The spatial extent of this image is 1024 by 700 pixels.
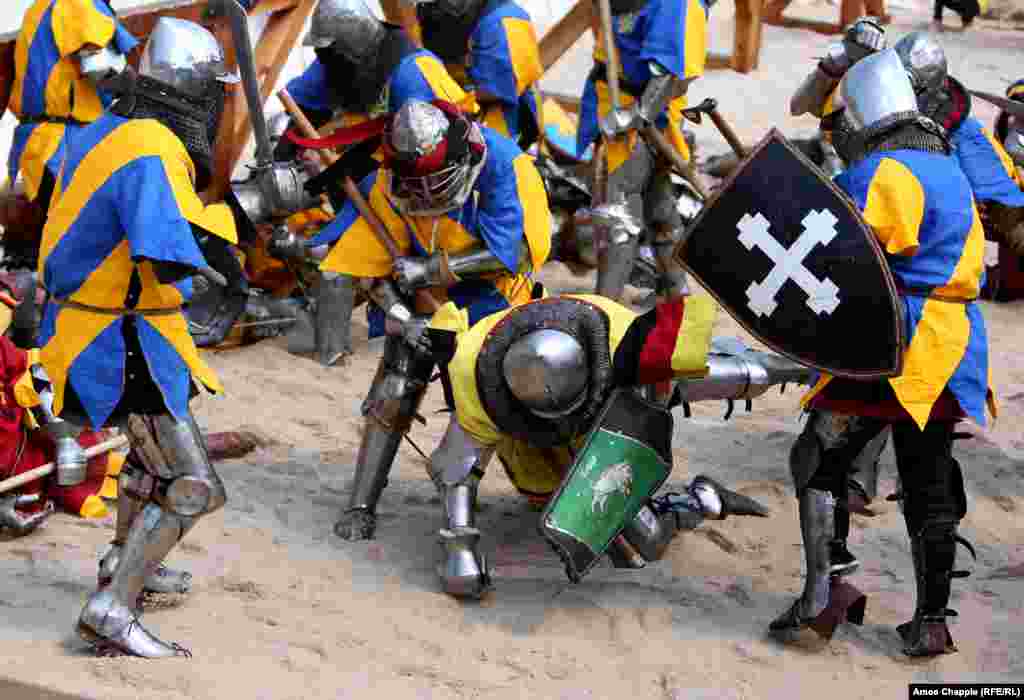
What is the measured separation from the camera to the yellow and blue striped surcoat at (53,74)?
6398 millimetres

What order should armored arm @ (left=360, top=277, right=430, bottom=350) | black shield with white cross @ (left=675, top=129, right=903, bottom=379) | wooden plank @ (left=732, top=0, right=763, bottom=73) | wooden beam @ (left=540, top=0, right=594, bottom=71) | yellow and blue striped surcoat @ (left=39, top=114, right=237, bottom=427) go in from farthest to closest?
1. wooden plank @ (left=732, top=0, right=763, bottom=73)
2. wooden beam @ (left=540, top=0, right=594, bottom=71)
3. armored arm @ (left=360, top=277, right=430, bottom=350)
4. black shield with white cross @ (left=675, top=129, right=903, bottom=379)
5. yellow and blue striped surcoat @ (left=39, top=114, right=237, bottom=427)

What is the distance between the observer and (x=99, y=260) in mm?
4125

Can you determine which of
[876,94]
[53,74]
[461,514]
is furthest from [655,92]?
[461,514]

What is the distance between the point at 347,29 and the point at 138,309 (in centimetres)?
231

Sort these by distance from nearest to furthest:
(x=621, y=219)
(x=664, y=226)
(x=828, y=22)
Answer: (x=621, y=219) < (x=664, y=226) < (x=828, y=22)

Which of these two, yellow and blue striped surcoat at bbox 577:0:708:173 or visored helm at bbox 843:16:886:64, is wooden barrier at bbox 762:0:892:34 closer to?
yellow and blue striped surcoat at bbox 577:0:708:173

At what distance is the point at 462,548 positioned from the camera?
480 cm

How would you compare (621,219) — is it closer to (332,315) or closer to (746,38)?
(332,315)

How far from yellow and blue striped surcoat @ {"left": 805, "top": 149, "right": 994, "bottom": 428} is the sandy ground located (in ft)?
2.62

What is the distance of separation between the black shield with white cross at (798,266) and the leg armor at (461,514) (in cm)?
93

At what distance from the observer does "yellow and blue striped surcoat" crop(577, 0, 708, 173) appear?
7055 mm

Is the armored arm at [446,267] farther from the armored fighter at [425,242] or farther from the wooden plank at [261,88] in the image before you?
the wooden plank at [261,88]

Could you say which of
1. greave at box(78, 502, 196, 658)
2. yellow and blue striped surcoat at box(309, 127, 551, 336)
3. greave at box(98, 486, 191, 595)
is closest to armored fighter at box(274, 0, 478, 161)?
yellow and blue striped surcoat at box(309, 127, 551, 336)

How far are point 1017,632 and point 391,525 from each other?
1.99 metres
